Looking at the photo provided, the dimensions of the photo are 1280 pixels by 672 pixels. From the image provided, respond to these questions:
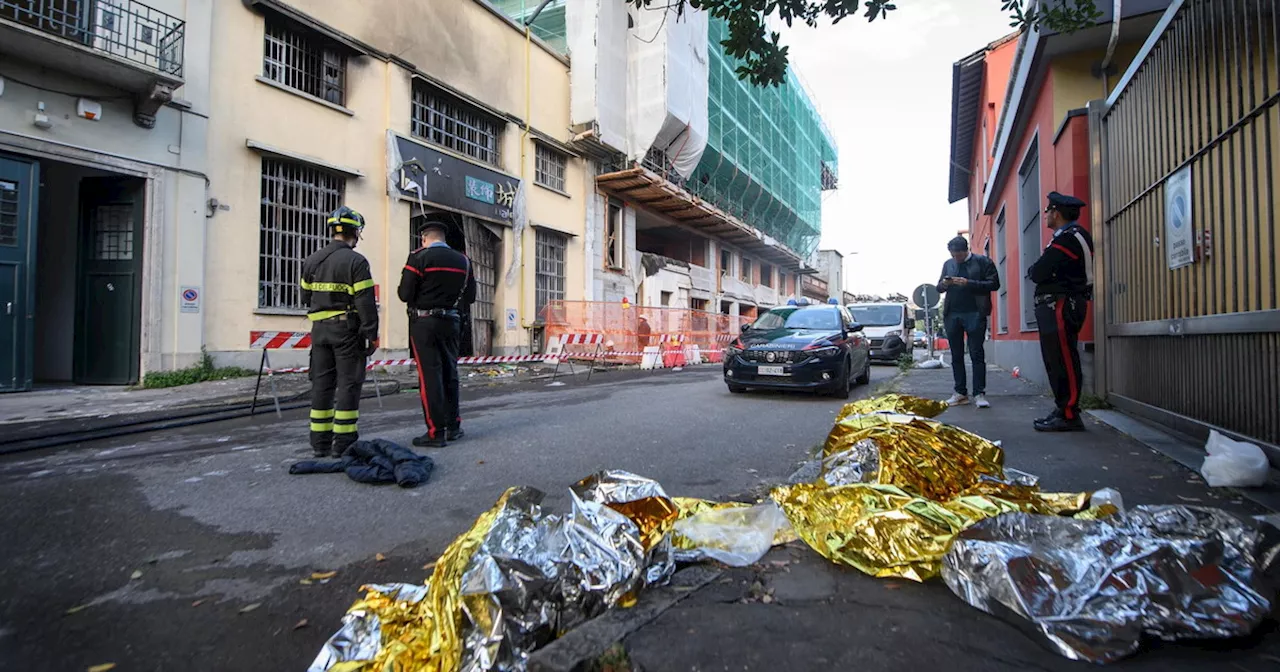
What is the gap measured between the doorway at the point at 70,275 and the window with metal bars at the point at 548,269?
9.44m

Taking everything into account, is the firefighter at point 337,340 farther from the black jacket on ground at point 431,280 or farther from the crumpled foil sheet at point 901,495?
the crumpled foil sheet at point 901,495

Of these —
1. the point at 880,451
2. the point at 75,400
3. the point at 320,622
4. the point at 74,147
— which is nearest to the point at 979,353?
the point at 880,451

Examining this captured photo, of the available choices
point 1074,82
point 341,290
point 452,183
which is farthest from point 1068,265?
point 452,183

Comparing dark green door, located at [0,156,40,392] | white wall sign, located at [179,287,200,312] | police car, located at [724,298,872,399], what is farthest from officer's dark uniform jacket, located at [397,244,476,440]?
dark green door, located at [0,156,40,392]

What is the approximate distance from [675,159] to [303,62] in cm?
1321

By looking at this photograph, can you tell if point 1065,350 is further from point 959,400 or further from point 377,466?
point 377,466

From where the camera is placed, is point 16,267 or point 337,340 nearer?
point 337,340

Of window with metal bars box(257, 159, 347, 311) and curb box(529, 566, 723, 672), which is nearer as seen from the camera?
curb box(529, 566, 723, 672)

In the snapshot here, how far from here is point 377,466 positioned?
3746 millimetres

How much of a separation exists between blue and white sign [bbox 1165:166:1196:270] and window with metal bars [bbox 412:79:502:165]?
543 inches

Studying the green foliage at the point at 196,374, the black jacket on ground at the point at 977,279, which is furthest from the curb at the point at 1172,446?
the green foliage at the point at 196,374

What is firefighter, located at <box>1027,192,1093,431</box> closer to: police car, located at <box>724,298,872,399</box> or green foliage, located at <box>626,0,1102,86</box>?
green foliage, located at <box>626,0,1102,86</box>

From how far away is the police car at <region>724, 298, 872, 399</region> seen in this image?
311 inches

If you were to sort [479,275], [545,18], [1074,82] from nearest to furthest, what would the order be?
[1074,82] < [479,275] < [545,18]
